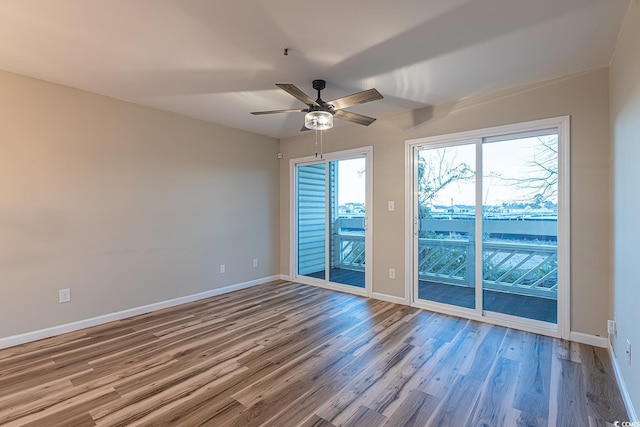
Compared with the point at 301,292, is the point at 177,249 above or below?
above

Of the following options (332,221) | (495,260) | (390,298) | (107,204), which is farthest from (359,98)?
(107,204)

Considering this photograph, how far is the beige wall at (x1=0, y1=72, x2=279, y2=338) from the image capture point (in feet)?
9.36

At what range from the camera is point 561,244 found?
9.58ft

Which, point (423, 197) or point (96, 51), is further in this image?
point (423, 197)

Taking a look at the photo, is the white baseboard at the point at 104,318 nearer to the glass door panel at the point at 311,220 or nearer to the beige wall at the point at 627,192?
the glass door panel at the point at 311,220

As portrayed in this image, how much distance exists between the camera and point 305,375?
231 centimetres

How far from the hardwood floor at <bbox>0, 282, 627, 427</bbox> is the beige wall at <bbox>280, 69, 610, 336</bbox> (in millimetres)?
556

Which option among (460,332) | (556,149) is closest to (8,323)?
(460,332)

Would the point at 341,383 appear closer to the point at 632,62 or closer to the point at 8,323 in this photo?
the point at 632,62

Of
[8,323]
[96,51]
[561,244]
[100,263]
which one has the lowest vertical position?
[8,323]

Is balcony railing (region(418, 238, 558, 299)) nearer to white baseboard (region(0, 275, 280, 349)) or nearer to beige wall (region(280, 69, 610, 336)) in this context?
beige wall (region(280, 69, 610, 336))

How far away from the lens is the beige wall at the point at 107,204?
2852mm

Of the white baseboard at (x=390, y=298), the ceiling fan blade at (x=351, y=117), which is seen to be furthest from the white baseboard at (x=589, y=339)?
the ceiling fan blade at (x=351, y=117)

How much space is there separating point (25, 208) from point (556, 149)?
520 cm
